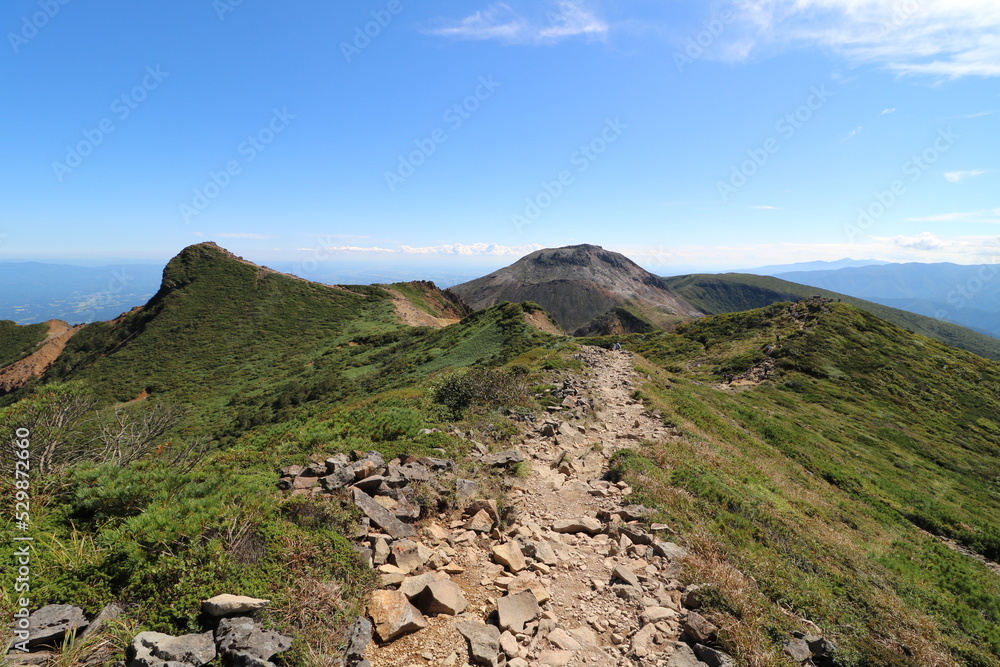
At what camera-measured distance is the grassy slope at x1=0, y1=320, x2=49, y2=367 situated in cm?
6456

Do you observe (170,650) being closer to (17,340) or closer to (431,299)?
(431,299)

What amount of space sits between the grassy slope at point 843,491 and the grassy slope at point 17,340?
321 ft

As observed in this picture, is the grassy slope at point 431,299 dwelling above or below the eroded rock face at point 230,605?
above

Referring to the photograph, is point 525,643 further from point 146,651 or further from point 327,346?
point 327,346

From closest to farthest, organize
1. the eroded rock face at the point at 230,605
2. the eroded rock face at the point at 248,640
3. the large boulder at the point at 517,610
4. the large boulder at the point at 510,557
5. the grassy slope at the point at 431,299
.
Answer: the eroded rock face at the point at 248,640 < the eroded rock face at the point at 230,605 < the large boulder at the point at 517,610 < the large boulder at the point at 510,557 < the grassy slope at the point at 431,299

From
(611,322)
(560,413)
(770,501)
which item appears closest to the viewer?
(770,501)

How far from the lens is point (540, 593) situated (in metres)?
6.36

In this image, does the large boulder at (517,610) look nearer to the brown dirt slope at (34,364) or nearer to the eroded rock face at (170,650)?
the eroded rock face at (170,650)

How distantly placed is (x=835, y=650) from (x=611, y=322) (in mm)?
125063

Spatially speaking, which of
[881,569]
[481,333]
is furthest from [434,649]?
[481,333]

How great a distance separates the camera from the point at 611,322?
127 metres

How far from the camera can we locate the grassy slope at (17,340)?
64562mm

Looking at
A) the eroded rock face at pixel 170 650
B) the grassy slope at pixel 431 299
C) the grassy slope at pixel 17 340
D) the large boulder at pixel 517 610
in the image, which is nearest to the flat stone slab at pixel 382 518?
the large boulder at pixel 517 610

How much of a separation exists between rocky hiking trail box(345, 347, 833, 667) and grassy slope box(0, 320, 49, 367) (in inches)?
3709
